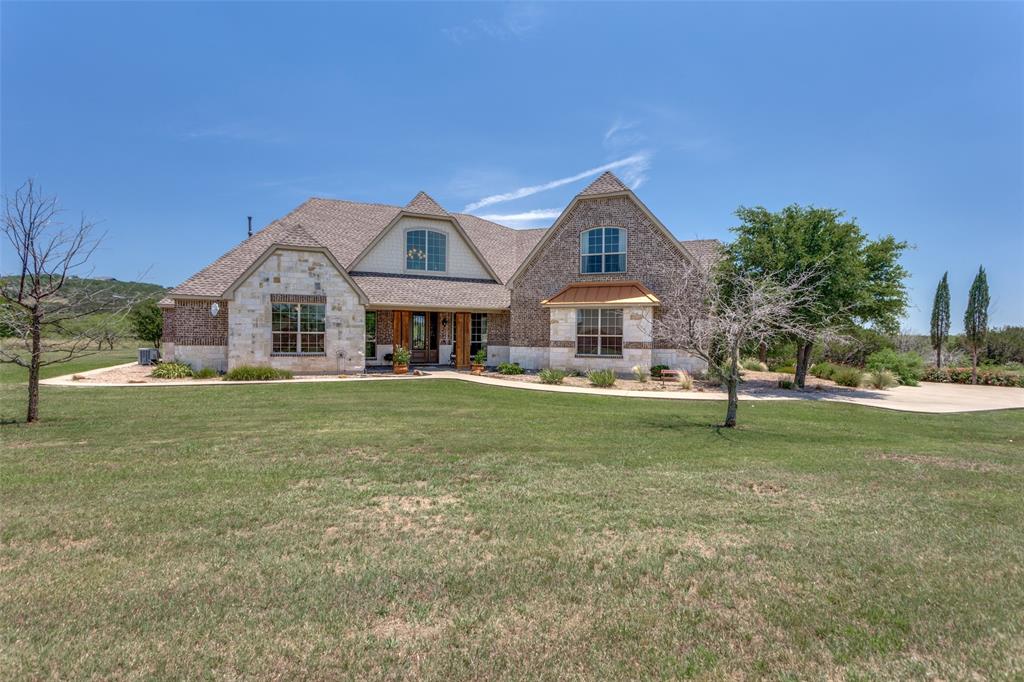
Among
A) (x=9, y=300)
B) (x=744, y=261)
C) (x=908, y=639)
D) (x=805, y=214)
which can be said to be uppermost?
(x=805, y=214)

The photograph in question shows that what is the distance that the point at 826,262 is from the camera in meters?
20.6

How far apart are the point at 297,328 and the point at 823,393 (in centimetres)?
2332

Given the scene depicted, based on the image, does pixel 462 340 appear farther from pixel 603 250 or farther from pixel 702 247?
pixel 702 247

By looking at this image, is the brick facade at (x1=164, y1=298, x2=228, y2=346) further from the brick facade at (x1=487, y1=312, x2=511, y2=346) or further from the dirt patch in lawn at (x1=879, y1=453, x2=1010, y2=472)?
the dirt patch in lawn at (x1=879, y1=453, x2=1010, y2=472)

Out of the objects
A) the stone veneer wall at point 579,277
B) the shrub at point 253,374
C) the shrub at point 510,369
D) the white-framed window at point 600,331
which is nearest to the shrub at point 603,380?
the stone veneer wall at point 579,277

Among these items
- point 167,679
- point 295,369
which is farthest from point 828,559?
point 295,369

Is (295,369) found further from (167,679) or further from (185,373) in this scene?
(167,679)

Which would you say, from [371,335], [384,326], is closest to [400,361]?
[384,326]

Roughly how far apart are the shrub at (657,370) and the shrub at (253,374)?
16673mm

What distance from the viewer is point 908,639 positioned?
397 cm

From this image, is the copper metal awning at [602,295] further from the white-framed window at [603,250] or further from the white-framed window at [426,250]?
the white-framed window at [426,250]

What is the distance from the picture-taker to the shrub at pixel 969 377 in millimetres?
25578

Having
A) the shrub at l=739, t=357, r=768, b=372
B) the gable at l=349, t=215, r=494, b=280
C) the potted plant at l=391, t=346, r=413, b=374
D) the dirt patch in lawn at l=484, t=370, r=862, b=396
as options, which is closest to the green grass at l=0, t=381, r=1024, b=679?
the dirt patch in lawn at l=484, t=370, r=862, b=396

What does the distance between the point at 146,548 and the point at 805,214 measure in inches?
972
